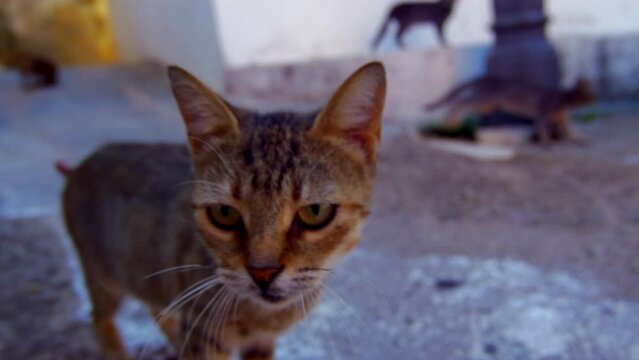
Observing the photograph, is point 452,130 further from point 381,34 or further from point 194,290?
point 194,290

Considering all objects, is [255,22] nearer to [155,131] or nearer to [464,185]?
[155,131]

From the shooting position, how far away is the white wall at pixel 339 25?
4504 mm

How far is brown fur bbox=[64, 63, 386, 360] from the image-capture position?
1.22 m

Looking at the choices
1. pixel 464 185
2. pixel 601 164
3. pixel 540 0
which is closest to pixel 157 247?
pixel 464 185

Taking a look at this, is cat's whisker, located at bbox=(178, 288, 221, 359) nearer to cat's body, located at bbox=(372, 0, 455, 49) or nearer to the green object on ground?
the green object on ground

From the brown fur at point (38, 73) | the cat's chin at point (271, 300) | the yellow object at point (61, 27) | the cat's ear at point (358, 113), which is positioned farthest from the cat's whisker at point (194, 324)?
the yellow object at point (61, 27)

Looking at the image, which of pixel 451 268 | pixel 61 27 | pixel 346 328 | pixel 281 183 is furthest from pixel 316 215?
pixel 61 27

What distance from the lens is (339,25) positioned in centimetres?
510

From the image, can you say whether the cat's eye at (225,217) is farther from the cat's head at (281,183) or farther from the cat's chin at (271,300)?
the cat's chin at (271,300)

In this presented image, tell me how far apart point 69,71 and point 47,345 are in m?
4.77

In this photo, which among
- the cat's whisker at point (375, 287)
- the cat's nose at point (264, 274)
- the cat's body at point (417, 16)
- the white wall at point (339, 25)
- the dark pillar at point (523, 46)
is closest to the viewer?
the cat's nose at point (264, 274)

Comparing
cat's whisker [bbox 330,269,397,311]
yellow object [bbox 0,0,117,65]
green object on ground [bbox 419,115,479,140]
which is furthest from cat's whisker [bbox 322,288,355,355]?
yellow object [bbox 0,0,117,65]

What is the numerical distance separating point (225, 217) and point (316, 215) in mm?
186

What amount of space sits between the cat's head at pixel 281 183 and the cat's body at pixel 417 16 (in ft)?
13.2
